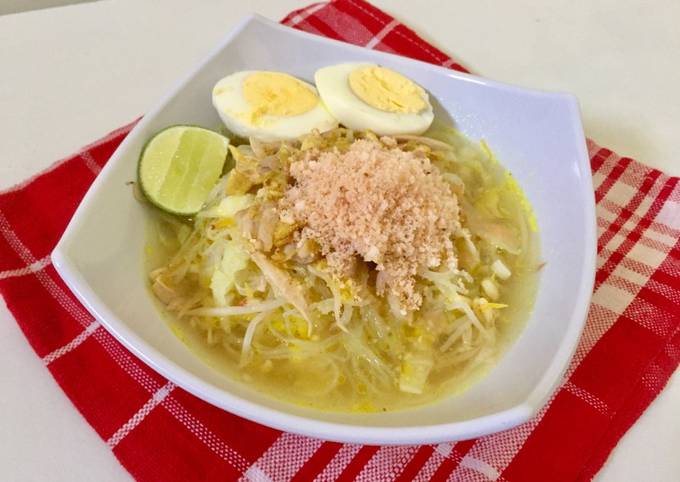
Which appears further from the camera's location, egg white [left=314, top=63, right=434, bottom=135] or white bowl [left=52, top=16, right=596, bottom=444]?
egg white [left=314, top=63, right=434, bottom=135]

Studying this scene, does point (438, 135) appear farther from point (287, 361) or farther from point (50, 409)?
point (50, 409)

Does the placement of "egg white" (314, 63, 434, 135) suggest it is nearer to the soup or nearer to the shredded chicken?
the soup

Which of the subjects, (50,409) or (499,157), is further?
(499,157)

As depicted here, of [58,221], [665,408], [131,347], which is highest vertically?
[131,347]

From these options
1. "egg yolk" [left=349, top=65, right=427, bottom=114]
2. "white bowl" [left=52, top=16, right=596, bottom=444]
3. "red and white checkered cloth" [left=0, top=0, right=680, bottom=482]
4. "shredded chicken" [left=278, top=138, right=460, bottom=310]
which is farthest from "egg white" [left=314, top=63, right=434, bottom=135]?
"red and white checkered cloth" [left=0, top=0, right=680, bottom=482]

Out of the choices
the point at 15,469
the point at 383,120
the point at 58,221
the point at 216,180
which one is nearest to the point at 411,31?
the point at 383,120
